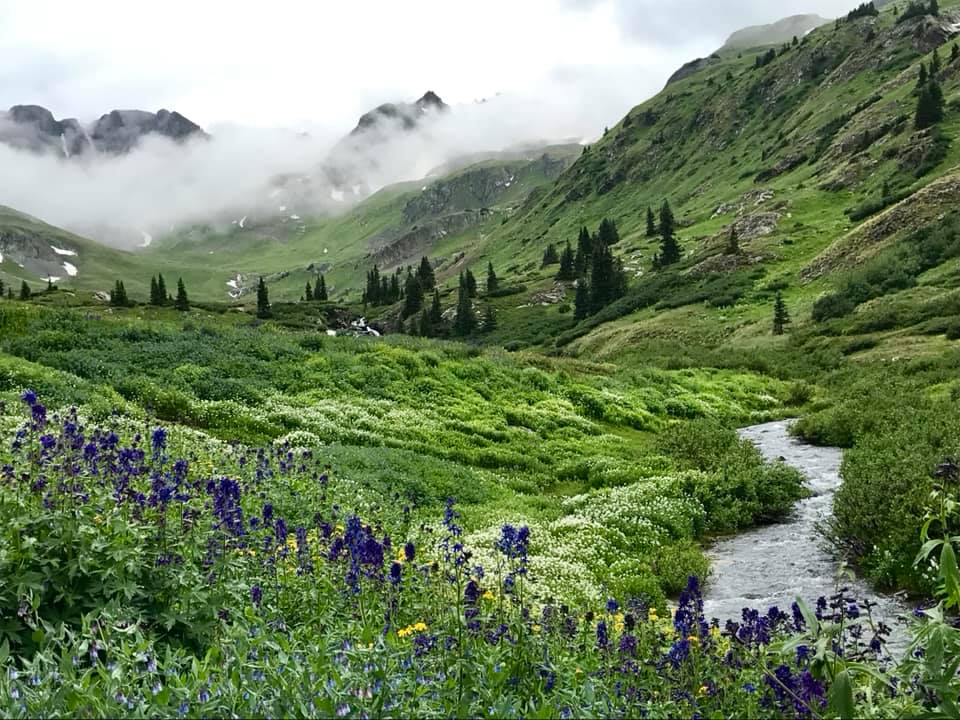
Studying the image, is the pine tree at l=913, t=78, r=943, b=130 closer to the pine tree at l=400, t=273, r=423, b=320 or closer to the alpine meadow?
the alpine meadow

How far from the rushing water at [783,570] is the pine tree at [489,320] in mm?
101650

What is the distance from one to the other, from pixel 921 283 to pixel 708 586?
55813 mm

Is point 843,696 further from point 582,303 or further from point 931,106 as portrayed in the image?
point 931,106

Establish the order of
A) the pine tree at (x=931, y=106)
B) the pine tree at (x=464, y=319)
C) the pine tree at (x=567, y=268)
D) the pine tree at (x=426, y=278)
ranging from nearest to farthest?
1. the pine tree at (x=931, y=106)
2. the pine tree at (x=464, y=319)
3. the pine tree at (x=567, y=268)
4. the pine tree at (x=426, y=278)

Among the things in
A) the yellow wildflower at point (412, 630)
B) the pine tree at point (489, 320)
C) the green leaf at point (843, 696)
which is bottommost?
the yellow wildflower at point (412, 630)

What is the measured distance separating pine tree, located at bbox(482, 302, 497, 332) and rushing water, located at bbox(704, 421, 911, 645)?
102 metres

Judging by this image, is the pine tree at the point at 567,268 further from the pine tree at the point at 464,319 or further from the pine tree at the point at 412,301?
the pine tree at the point at 412,301

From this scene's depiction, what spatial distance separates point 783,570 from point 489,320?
10965 centimetres

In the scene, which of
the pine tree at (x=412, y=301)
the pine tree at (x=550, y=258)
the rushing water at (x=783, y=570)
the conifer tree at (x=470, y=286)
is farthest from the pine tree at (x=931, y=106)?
the rushing water at (x=783, y=570)

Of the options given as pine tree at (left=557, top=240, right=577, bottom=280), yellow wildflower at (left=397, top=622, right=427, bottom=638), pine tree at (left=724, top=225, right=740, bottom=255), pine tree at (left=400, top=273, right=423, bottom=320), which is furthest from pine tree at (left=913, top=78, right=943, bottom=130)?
yellow wildflower at (left=397, top=622, right=427, bottom=638)

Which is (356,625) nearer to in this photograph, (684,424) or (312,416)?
(312,416)

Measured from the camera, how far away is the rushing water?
35.3ft

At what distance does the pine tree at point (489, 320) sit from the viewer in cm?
11993

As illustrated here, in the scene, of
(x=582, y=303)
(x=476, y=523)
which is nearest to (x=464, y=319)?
(x=582, y=303)
